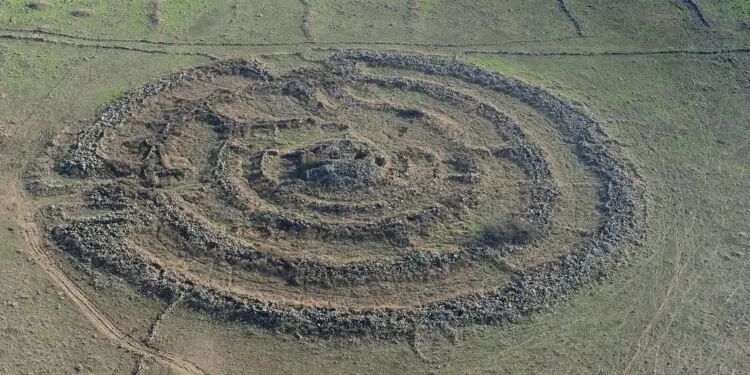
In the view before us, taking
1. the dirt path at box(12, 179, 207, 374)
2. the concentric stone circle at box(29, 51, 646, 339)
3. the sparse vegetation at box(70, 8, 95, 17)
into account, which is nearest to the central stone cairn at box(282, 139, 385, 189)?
the concentric stone circle at box(29, 51, 646, 339)

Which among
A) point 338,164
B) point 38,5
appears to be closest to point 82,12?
point 38,5

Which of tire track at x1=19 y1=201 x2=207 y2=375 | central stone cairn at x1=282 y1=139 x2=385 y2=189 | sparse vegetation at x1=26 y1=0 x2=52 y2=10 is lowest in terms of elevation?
tire track at x1=19 y1=201 x2=207 y2=375

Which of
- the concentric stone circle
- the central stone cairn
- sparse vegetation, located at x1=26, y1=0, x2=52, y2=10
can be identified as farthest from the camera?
sparse vegetation, located at x1=26, y1=0, x2=52, y2=10

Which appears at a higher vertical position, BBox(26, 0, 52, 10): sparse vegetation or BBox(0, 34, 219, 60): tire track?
BBox(26, 0, 52, 10): sparse vegetation

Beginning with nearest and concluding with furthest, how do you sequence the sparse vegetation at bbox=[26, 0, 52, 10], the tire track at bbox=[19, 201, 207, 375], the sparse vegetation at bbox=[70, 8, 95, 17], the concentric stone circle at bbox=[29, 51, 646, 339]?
the tire track at bbox=[19, 201, 207, 375] → the concentric stone circle at bbox=[29, 51, 646, 339] → the sparse vegetation at bbox=[70, 8, 95, 17] → the sparse vegetation at bbox=[26, 0, 52, 10]

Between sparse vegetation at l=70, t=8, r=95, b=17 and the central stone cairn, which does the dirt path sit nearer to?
the central stone cairn

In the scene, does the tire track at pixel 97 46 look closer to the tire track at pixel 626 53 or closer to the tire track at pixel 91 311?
the tire track at pixel 91 311

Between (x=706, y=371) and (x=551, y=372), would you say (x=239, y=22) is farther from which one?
(x=706, y=371)
